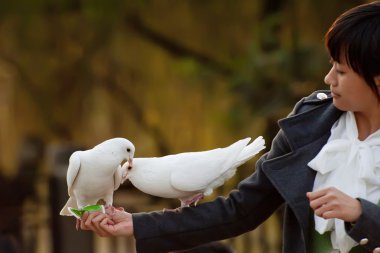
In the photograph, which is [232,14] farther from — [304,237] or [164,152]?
[304,237]

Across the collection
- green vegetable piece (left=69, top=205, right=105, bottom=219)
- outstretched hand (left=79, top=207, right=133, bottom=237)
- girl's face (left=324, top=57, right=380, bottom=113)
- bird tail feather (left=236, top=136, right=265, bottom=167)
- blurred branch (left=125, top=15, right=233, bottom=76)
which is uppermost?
girl's face (left=324, top=57, right=380, bottom=113)

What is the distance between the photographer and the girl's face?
2.55 meters

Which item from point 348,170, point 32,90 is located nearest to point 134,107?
point 32,90

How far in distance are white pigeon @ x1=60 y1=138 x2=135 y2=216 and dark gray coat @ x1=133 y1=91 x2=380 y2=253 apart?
0.40ft

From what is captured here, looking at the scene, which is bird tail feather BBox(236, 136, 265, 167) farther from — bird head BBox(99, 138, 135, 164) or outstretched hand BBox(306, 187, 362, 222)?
outstretched hand BBox(306, 187, 362, 222)

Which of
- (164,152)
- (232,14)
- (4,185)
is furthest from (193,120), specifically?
(4,185)

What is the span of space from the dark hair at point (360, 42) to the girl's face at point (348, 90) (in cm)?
1

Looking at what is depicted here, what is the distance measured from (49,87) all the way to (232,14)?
5.86 feet

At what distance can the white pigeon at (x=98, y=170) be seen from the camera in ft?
9.13

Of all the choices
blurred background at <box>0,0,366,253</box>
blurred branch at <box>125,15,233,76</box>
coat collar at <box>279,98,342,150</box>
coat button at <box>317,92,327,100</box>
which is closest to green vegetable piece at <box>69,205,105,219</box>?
coat collar at <box>279,98,342,150</box>

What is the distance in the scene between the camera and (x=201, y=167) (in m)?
2.83

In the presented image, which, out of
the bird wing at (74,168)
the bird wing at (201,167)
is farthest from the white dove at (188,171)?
the bird wing at (74,168)

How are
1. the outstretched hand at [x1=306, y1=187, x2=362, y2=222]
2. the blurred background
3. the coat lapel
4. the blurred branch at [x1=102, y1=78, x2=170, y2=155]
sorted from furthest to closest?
the blurred branch at [x1=102, y1=78, x2=170, y2=155] → the blurred background → the coat lapel → the outstretched hand at [x1=306, y1=187, x2=362, y2=222]

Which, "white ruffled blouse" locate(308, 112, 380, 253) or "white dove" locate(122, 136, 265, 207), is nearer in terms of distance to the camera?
"white ruffled blouse" locate(308, 112, 380, 253)
